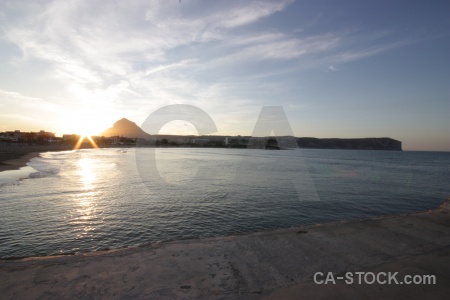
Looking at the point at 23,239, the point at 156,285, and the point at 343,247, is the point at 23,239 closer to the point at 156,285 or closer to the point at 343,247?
the point at 156,285

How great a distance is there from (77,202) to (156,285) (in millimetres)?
18497

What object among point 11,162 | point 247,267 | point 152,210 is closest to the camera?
point 247,267

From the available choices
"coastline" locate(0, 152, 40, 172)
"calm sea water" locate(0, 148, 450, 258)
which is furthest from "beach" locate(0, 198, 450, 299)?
"coastline" locate(0, 152, 40, 172)

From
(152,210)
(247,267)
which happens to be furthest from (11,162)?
(247,267)

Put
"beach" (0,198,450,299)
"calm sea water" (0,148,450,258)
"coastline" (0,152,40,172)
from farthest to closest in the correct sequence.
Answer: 1. "coastline" (0,152,40,172)
2. "calm sea water" (0,148,450,258)
3. "beach" (0,198,450,299)

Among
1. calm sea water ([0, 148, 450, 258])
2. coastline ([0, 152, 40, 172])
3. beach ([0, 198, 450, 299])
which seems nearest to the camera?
beach ([0, 198, 450, 299])

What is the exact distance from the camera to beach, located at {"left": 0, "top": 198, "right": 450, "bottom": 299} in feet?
22.3

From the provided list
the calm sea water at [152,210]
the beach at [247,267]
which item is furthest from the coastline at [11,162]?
the beach at [247,267]

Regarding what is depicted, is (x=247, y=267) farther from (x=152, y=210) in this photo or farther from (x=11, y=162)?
(x=11, y=162)

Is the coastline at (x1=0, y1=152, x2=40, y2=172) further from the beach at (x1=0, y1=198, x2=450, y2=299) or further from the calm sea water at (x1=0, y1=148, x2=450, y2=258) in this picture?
the beach at (x1=0, y1=198, x2=450, y2=299)

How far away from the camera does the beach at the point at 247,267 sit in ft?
22.3

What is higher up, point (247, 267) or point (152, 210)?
point (247, 267)

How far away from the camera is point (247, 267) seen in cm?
829

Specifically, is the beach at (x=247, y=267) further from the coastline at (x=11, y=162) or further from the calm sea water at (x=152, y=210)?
the coastline at (x=11, y=162)
